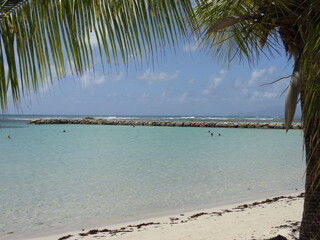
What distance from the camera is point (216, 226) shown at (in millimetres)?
6250

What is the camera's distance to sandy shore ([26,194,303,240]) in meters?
5.59

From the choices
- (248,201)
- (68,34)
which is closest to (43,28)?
(68,34)

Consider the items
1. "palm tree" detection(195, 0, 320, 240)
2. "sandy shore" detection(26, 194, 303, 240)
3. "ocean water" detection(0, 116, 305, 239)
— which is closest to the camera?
"palm tree" detection(195, 0, 320, 240)

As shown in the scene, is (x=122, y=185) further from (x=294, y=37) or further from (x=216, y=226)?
(x=294, y=37)

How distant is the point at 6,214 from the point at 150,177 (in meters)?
5.21

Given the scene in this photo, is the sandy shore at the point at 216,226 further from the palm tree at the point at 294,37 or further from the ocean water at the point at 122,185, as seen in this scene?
the palm tree at the point at 294,37

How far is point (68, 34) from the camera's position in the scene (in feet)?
4.96

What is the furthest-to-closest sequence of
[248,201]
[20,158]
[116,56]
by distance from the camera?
[20,158]
[248,201]
[116,56]

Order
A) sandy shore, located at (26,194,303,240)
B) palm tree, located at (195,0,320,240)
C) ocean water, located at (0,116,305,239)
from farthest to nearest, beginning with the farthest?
ocean water, located at (0,116,305,239) → sandy shore, located at (26,194,303,240) → palm tree, located at (195,0,320,240)

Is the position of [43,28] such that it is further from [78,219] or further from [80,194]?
[80,194]

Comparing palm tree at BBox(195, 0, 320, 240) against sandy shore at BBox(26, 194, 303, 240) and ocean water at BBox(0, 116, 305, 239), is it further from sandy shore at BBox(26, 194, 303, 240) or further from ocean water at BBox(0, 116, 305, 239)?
ocean water at BBox(0, 116, 305, 239)

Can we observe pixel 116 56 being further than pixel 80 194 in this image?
No

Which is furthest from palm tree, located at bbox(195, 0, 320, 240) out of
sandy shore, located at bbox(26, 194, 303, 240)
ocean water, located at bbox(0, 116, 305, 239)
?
ocean water, located at bbox(0, 116, 305, 239)

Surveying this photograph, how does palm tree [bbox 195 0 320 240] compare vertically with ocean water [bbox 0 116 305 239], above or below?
above
